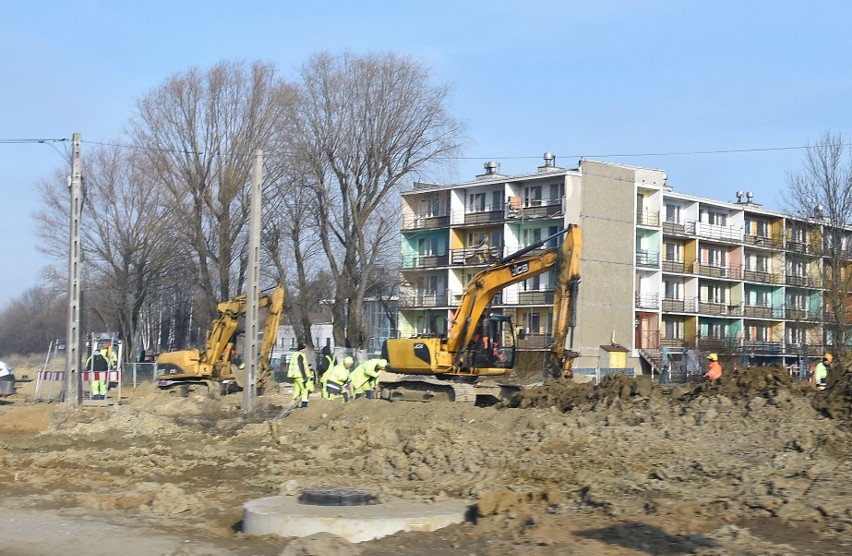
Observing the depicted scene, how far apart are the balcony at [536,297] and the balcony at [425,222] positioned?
6858 mm

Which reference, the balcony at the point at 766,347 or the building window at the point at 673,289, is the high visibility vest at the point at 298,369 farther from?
the balcony at the point at 766,347

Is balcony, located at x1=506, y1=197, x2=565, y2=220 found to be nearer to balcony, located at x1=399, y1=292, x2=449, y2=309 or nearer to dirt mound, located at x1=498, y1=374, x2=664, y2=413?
balcony, located at x1=399, y1=292, x2=449, y2=309

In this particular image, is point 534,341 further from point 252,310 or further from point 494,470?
point 494,470

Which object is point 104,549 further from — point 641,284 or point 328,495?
point 641,284

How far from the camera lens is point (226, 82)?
51.1 meters

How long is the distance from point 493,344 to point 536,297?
31.8 meters

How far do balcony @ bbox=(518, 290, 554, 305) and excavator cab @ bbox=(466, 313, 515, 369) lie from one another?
30462 mm

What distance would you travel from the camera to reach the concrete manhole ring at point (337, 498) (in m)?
11.0

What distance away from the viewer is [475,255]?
198 ft

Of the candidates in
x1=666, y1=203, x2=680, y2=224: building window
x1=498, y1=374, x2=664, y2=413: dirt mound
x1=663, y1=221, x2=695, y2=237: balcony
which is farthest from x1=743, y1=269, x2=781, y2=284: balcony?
x1=498, y1=374, x2=664, y2=413: dirt mound

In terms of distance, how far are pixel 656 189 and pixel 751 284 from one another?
1269cm

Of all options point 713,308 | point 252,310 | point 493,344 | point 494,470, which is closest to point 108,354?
point 252,310

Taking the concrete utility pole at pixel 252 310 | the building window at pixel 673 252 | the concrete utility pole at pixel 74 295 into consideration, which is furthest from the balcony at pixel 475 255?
the concrete utility pole at pixel 74 295

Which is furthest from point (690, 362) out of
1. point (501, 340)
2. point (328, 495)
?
point (328, 495)
